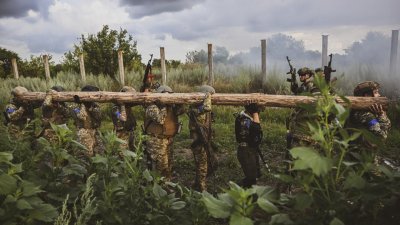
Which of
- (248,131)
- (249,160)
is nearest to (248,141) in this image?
(248,131)

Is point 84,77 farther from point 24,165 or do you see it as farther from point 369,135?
point 369,135

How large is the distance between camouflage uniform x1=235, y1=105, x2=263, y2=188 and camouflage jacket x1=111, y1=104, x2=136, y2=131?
8.89ft

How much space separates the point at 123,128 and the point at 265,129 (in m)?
5.00

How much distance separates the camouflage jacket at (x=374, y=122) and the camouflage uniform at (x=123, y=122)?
14.7 ft

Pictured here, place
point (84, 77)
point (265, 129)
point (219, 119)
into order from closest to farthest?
point (265, 129) → point (219, 119) → point (84, 77)

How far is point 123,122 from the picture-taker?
7.52m

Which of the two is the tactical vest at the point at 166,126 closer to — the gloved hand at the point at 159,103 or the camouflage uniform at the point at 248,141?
the gloved hand at the point at 159,103

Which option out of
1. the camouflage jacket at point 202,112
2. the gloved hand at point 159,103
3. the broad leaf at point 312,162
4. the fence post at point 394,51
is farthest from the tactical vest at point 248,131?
the fence post at point 394,51

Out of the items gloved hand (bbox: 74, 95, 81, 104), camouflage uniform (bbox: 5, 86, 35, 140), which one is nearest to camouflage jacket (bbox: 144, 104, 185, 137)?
gloved hand (bbox: 74, 95, 81, 104)

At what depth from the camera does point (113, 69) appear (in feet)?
61.0

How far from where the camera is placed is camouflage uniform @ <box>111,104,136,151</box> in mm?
7334

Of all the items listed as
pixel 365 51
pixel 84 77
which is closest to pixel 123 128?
pixel 84 77

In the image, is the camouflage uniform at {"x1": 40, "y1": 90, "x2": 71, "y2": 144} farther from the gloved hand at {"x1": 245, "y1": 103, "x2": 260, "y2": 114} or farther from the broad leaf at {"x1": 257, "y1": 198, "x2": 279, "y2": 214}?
the broad leaf at {"x1": 257, "y1": 198, "x2": 279, "y2": 214}

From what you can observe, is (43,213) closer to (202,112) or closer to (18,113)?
(202,112)
